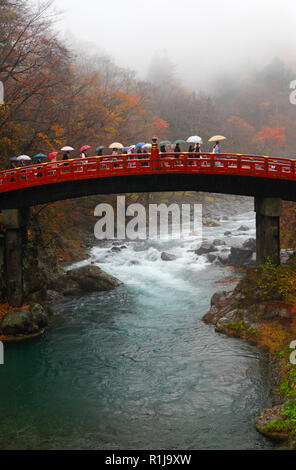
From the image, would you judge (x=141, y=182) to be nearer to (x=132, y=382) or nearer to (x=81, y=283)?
(x=81, y=283)

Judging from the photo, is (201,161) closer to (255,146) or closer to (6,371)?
(6,371)

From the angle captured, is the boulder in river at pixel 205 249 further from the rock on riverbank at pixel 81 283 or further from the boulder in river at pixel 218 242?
the rock on riverbank at pixel 81 283

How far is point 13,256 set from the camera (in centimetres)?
2450

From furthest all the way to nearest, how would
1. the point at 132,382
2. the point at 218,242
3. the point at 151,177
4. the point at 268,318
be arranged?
the point at 218,242 < the point at 151,177 < the point at 268,318 < the point at 132,382

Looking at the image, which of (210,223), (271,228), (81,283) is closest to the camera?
(271,228)

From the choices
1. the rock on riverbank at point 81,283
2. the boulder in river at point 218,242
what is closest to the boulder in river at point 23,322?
the rock on riverbank at point 81,283

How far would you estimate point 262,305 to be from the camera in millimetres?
23031

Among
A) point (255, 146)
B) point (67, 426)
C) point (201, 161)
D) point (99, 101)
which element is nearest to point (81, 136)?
point (99, 101)

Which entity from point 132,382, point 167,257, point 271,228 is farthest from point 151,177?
point 167,257

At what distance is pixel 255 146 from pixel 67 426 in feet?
275

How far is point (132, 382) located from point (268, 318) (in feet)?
26.3

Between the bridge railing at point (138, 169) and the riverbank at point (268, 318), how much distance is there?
5.44 m
